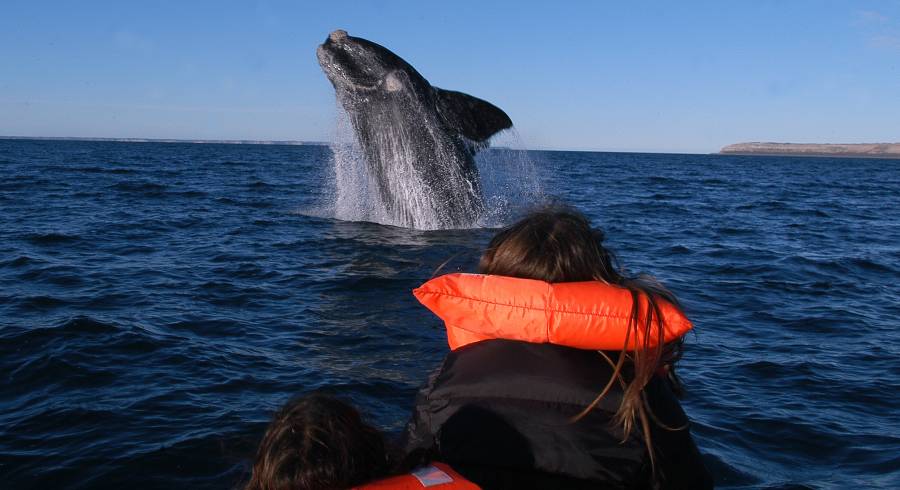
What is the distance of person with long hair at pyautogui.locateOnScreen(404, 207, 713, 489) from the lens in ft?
9.07

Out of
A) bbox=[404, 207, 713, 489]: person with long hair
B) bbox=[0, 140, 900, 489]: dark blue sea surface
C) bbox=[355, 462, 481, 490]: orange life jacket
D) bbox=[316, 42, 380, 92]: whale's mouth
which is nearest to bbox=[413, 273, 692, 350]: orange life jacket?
bbox=[404, 207, 713, 489]: person with long hair

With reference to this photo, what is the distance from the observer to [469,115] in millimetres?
14305

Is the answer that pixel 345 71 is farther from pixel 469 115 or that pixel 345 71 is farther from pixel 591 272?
pixel 591 272

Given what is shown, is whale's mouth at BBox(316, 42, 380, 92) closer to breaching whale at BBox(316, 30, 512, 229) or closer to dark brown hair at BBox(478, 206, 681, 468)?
breaching whale at BBox(316, 30, 512, 229)

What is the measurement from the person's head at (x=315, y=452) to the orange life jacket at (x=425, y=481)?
0.06 meters

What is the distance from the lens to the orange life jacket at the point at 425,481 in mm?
2393

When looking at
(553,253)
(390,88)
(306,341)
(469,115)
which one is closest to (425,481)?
(553,253)

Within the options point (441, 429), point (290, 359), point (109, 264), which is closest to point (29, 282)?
point (109, 264)

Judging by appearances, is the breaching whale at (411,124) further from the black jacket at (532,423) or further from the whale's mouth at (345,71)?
the black jacket at (532,423)

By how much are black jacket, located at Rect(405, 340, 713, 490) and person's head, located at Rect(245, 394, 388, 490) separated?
29 centimetres

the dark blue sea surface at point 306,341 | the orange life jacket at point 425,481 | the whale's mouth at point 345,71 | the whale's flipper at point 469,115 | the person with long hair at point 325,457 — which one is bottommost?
the dark blue sea surface at point 306,341

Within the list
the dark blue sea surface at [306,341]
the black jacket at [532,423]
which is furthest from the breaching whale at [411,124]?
the black jacket at [532,423]

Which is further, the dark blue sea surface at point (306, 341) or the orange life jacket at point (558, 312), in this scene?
the dark blue sea surface at point (306, 341)

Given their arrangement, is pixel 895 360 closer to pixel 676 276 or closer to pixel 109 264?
pixel 676 276
